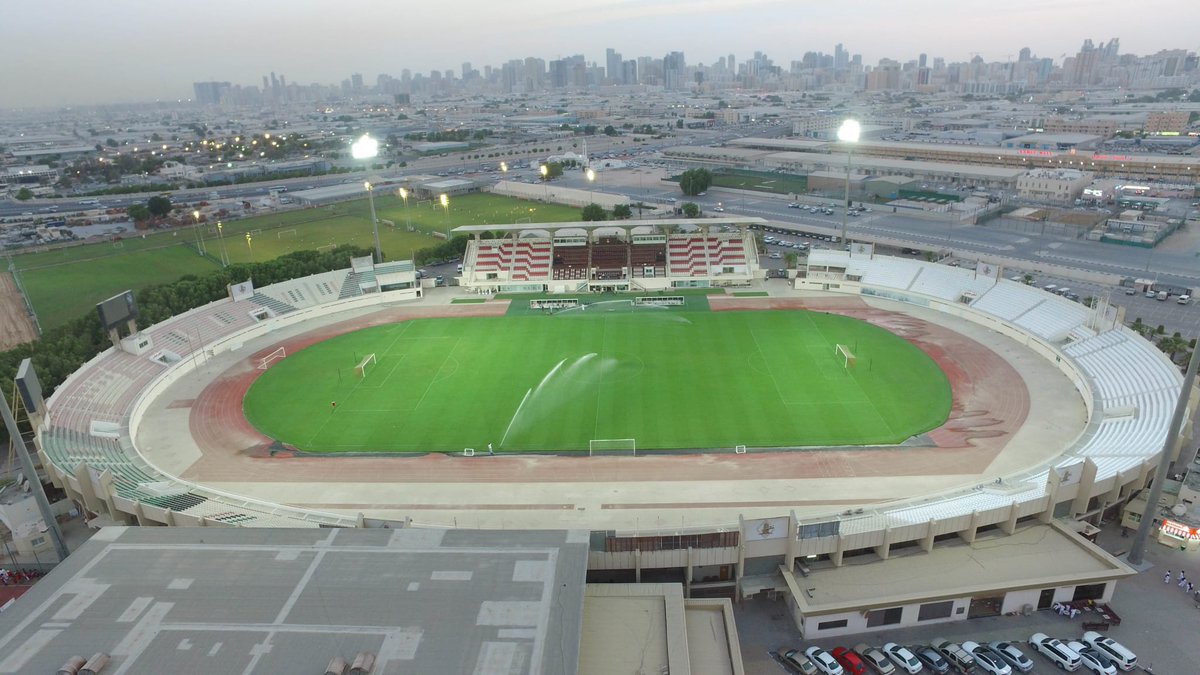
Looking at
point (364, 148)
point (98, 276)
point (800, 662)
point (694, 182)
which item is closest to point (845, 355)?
point (800, 662)

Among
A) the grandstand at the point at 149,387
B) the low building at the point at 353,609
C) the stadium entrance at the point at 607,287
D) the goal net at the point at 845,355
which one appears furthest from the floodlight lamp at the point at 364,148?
the low building at the point at 353,609

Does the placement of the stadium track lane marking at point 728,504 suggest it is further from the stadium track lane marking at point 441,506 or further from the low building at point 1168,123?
the low building at point 1168,123

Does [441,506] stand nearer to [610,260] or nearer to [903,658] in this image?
[903,658]

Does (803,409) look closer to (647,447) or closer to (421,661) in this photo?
(647,447)

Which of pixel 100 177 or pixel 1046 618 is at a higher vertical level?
pixel 100 177

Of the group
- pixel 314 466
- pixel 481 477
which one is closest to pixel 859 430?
Result: pixel 481 477
